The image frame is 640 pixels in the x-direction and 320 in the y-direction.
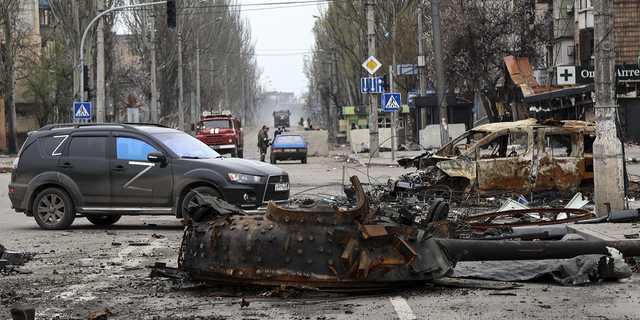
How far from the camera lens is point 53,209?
11.5m

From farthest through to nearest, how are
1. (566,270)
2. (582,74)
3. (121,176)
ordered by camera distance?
(582,74) → (121,176) → (566,270)

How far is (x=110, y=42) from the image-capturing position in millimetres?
39719

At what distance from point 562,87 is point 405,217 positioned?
32.6 meters

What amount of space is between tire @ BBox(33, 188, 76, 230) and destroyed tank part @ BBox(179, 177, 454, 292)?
19.2 ft

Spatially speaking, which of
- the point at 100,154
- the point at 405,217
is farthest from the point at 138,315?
the point at 100,154

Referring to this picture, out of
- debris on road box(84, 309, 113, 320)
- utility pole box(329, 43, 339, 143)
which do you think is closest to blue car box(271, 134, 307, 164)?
debris on road box(84, 309, 113, 320)

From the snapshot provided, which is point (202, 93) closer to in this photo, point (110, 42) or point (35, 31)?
point (35, 31)

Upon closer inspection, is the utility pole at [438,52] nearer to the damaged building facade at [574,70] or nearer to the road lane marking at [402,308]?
the damaged building facade at [574,70]

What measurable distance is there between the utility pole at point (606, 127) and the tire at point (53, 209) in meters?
7.98

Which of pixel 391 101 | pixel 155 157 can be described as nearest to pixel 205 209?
pixel 155 157

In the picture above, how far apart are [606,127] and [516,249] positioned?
449cm

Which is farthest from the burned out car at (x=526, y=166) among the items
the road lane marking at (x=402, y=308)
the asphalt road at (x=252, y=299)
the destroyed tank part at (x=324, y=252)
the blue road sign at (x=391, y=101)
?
the blue road sign at (x=391, y=101)

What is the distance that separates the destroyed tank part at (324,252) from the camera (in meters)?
5.89

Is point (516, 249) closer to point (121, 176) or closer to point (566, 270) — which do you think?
point (566, 270)
